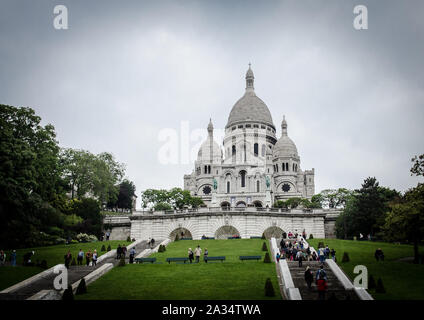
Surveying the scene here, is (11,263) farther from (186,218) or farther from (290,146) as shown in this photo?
(290,146)

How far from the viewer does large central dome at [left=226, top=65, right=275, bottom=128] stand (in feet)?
362

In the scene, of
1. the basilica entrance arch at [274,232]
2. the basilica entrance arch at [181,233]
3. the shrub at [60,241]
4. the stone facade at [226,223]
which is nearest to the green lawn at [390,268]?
the basilica entrance arch at [274,232]

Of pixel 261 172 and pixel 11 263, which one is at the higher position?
pixel 261 172

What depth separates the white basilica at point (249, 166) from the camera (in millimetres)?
92062

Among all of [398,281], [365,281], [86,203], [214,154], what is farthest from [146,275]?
[214,154]

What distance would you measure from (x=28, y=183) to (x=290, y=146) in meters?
71.3

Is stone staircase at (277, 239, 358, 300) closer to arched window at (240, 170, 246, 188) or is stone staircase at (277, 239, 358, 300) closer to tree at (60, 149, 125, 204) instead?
tree at (60, 149, 125, 204)

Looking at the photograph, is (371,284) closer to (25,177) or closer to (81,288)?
(81,288)

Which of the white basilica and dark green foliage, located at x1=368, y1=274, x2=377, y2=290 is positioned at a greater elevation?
the white basilica

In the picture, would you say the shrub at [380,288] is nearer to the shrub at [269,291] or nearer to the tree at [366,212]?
the shrub at [269,291]

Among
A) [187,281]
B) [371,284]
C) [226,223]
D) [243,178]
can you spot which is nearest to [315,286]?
[371,284]

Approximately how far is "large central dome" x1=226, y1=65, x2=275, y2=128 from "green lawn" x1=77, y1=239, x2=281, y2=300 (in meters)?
76.1

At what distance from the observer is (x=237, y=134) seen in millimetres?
108375

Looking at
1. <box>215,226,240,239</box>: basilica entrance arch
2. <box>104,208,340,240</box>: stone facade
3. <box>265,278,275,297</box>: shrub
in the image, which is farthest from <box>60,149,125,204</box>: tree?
<box>265,278,275,297</box>: shrub
